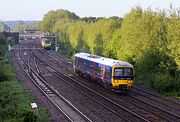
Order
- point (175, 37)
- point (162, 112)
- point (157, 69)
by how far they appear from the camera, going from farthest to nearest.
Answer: point (157, 69) → point (175, 37) → point (162, 112)

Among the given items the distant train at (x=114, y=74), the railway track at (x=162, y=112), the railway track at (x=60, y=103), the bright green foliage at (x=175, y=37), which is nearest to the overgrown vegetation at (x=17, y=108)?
the railway track at (x=60, y=103)

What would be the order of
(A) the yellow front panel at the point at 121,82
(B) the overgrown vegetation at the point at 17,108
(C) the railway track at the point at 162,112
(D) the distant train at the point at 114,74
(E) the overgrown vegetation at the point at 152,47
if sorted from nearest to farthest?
(B) the overgrown vegetation at the point at 17,108 → (C) the railway track at the point at 162,112 → (A) the yellow front panel at the point at 121,82 → (D) the distant train at the point at 114,74 → (E) the overgrown vegetation at the point at 152,47

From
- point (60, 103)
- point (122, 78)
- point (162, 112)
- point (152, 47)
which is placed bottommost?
point (60, 103)

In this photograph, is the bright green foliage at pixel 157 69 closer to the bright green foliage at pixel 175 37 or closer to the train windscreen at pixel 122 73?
the bright green foliage at pixel 175 37

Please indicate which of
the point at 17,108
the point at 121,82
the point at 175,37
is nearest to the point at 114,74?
the point at 121,82

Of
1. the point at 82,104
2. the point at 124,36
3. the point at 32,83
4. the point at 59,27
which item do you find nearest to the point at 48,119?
the point at 82,104

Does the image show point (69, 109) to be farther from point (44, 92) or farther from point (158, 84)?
point (158, 84)

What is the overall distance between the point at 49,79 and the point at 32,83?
4.28 m

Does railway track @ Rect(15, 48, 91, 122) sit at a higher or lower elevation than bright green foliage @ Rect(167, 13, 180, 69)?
lower

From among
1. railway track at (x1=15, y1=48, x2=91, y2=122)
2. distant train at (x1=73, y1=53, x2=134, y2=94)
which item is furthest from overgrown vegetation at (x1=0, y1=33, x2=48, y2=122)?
distant train at (x1=73, y1=53, x2=134, y2=94)

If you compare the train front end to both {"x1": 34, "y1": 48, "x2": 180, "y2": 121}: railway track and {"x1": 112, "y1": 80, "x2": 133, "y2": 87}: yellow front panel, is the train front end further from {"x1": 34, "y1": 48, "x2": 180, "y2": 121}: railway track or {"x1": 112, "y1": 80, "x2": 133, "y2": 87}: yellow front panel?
{"x1": 34, "y1": 48, "x2": 180, "y2": 121}: railway track

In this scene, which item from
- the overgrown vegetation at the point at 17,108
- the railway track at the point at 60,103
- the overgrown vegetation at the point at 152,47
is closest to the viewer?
the overgrown vegetation at the point at 17,108

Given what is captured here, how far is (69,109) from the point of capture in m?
27.8

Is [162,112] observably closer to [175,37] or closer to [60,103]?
[60,103]
